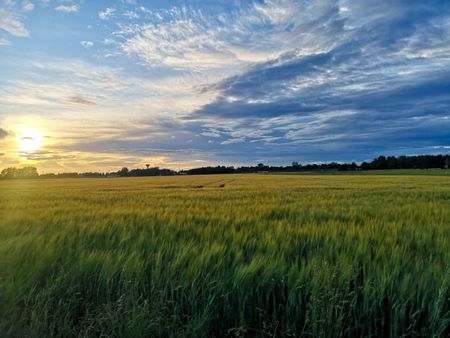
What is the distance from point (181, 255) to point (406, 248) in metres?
2.74

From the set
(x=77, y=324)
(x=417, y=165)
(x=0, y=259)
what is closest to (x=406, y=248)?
(x=77, y=324)

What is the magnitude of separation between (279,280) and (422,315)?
118 cm

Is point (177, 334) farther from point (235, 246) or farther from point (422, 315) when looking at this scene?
point (422, 315)

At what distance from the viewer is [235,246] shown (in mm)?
3686

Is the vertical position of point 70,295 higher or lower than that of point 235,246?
lower

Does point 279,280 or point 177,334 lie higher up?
point 279,280

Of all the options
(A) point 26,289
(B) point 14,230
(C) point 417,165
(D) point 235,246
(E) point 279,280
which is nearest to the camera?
(E) point 279,280

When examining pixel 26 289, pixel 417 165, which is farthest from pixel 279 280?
pixel 417 165

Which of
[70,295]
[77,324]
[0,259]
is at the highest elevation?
[0,259]

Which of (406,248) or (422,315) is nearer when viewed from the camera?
(422,315)

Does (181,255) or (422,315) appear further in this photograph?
(181,255)

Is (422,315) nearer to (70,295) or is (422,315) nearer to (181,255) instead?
(181,255)

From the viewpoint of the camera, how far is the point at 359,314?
8.32 ft

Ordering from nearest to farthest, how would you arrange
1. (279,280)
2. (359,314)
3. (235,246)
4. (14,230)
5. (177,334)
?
(177,334) → (359,314) → (279,280) → (235,246) → (14,230)
